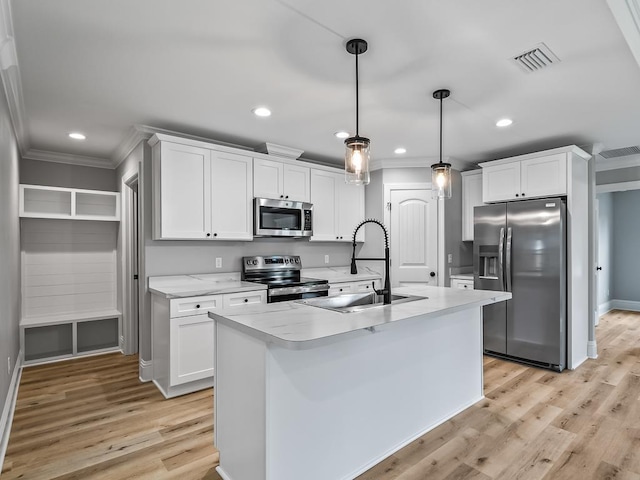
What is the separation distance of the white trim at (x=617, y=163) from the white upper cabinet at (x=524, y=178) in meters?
1.35

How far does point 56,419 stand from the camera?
8.86 ft

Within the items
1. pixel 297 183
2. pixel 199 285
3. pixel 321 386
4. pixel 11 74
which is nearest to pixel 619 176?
pixel 297 183

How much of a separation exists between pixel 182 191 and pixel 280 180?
114 centimetres

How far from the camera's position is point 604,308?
21.4 ft

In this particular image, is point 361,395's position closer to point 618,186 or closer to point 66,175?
point 66,175

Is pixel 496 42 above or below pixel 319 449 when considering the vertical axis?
above

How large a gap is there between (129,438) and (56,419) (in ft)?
2.48

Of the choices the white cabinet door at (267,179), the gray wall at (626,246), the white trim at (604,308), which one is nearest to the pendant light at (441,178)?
the white cabinet door at (267,179)

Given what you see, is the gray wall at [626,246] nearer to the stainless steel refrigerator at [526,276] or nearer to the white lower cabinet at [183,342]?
the stainless steel refrigerator at [526,276]

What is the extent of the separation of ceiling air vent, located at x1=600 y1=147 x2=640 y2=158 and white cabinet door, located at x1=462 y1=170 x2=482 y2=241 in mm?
1404

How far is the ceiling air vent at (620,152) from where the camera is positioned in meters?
4.15

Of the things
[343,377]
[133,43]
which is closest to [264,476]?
[343,377]

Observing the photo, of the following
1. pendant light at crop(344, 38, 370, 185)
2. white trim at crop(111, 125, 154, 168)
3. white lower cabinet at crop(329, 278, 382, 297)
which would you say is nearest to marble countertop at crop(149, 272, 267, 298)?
white lower cabinet at crop(329, 278, 382, 297)

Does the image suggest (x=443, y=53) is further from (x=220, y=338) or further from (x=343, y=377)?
(x=220, y=338)
